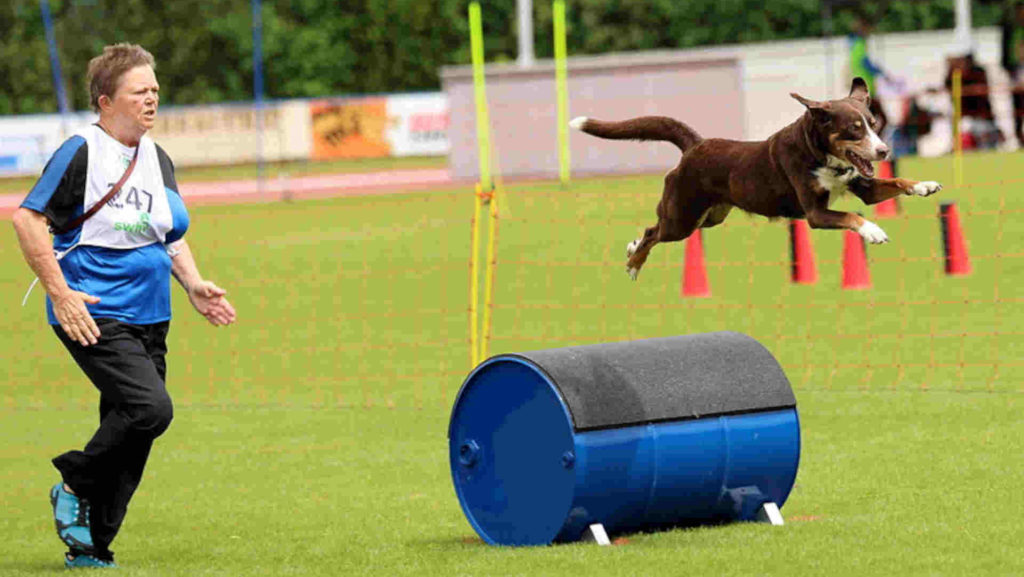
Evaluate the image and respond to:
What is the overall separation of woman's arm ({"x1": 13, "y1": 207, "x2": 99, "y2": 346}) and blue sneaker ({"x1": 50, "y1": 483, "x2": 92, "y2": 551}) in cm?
83

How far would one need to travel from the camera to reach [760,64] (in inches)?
1313

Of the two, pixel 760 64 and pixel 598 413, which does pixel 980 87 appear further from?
pixel 598 413

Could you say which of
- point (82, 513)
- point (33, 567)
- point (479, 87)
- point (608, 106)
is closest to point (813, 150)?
point (82, 513)

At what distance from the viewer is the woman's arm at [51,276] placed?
638cm

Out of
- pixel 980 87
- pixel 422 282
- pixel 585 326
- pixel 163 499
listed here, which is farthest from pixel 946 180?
pixel 163 499

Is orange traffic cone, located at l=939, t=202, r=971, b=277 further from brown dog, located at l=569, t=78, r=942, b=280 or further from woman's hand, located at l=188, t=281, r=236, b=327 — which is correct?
brown dog, located at l=569, t=78, r=942, b=280

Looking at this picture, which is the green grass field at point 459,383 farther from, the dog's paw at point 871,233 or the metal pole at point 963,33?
the metal pole at point 963,33

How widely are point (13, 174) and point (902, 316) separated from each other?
2852 centimetres

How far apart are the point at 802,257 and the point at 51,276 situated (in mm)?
10628

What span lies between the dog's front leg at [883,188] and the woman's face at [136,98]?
264 centimetres

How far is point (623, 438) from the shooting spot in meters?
6.72

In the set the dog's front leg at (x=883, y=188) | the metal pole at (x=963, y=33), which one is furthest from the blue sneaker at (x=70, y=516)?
the metal pole at (x=963, y=33)

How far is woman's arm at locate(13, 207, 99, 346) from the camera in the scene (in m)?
6.38

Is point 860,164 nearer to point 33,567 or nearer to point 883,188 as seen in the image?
point 883,188
